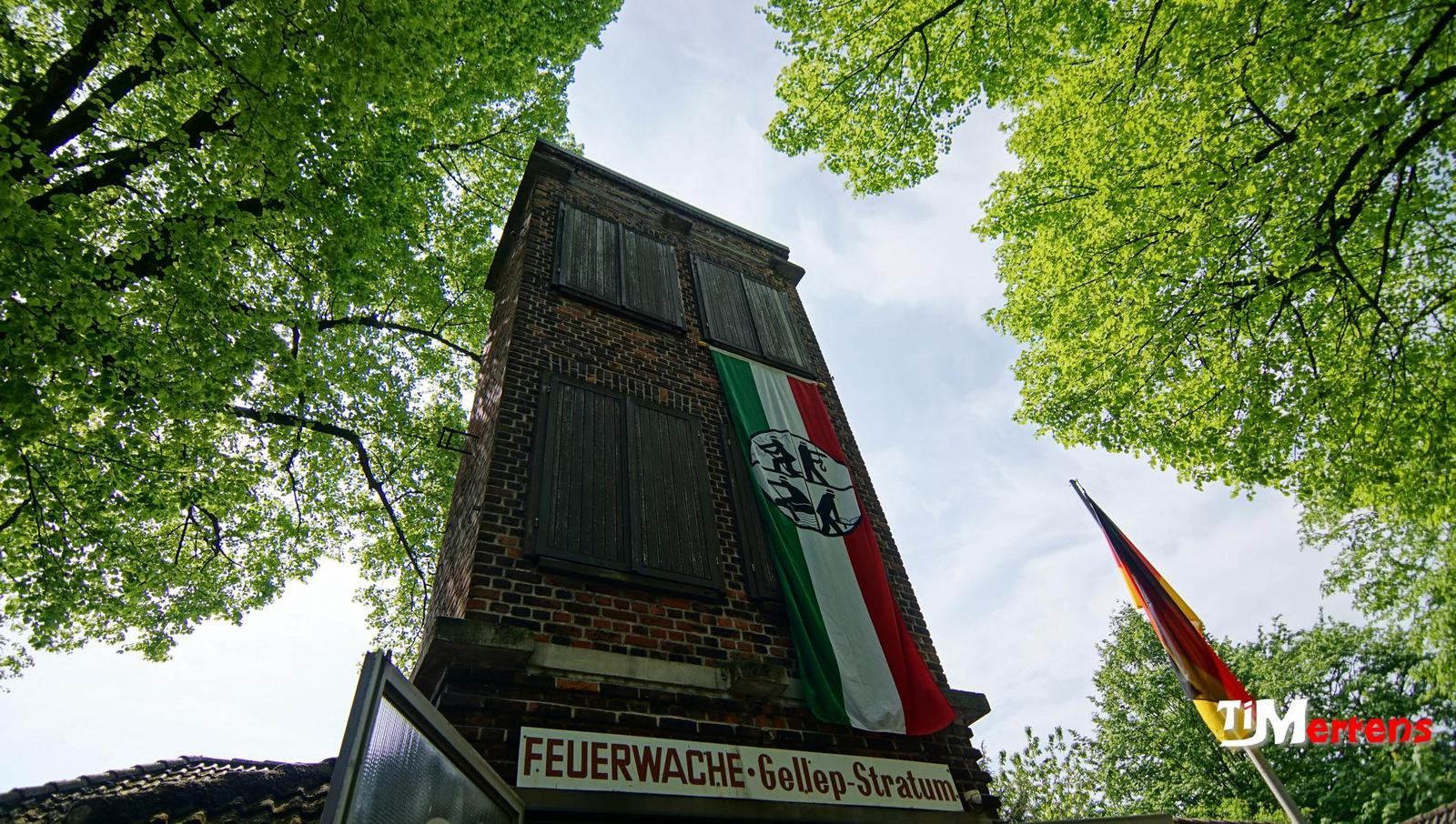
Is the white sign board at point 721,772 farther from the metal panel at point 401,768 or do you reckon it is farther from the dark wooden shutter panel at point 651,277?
the dark wooden shutter panel at point 651,277

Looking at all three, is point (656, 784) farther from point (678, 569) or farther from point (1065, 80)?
point (1065, 80)

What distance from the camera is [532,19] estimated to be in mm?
8930

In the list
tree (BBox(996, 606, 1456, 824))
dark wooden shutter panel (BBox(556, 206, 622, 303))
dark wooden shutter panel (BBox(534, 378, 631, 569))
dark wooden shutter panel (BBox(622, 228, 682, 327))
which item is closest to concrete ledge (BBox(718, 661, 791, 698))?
dark wooden shutter panel (BBox(534, 378, 631, 569))

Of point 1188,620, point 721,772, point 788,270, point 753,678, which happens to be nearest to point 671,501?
point 753,678

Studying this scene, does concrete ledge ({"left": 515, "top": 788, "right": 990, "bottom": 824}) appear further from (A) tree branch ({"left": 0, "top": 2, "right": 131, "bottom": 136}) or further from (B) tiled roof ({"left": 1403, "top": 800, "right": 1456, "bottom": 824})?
(B) tiled roof ({"left": 1403, "top": 800, "right": 1456, "bottom": 824})

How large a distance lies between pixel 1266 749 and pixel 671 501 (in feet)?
103

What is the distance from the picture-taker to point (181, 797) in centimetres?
541

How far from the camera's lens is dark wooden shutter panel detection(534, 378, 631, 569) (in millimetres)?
5188

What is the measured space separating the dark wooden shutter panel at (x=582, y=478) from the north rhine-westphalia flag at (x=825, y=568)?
4.98 feet

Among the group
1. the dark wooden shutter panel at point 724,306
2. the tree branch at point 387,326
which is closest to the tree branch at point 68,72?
the tree branch at point 387,326

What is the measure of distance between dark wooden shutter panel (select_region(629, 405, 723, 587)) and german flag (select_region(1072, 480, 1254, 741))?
19.6ft

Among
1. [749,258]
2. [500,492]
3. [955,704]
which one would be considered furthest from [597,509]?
[749,258]

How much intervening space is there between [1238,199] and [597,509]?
23.4 feet

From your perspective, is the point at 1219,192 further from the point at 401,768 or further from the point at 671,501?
the point at 401,768
